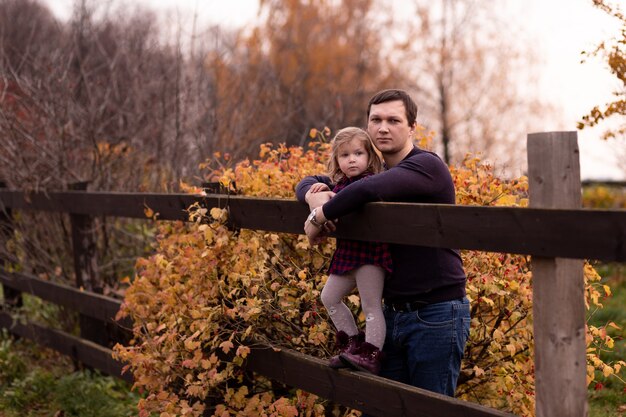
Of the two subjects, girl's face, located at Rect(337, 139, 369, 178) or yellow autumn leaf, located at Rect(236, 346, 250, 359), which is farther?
yellow autumn leaf, located at Rect(236, 346, 250, 359)

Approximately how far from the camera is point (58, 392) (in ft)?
22.0

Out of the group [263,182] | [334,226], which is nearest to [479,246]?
[334,226]

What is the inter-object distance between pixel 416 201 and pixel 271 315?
139 cm

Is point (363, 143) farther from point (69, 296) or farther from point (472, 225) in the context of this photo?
point (69, 296)

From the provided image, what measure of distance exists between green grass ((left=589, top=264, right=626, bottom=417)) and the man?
1.30 meters

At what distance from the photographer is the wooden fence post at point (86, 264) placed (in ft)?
23.5

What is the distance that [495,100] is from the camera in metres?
21.1

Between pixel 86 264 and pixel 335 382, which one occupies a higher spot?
pixel 86 264

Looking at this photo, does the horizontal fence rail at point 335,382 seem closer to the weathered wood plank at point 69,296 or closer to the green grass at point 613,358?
the weathered wood plank at point 69,296

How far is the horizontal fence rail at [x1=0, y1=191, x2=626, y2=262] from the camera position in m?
2.68

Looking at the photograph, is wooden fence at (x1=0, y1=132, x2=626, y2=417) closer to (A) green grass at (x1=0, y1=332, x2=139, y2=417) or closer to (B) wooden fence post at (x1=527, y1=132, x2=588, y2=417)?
(B) wooden fence post at (x1=527, y1=132, x2=588, y2=417)

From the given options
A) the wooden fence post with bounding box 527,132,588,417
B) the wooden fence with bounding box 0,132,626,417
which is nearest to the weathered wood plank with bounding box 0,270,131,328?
the wooden fence with bounding box 0,132,626,417

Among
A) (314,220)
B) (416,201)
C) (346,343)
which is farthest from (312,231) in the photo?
(346,343)

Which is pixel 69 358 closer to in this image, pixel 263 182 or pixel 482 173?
pixel 263 182
